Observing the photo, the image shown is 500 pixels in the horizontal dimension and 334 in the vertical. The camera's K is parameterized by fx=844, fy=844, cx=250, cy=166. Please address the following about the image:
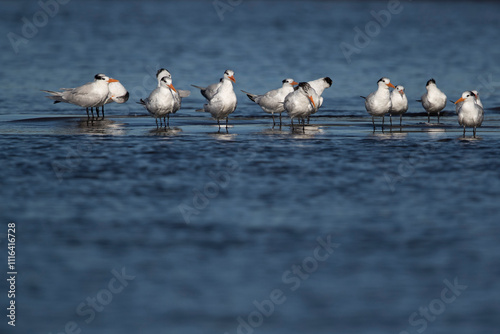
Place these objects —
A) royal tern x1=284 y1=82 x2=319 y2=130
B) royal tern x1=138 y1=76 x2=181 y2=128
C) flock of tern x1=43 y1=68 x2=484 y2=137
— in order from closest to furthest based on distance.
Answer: flock of tern x1=43 y1=68 x2=484 y2=137 < royal tern x1=284 y1=82 x2=319 y2=130 < royal tern x1=138 y1=76 x2=181 y2=128

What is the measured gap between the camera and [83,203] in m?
10.7

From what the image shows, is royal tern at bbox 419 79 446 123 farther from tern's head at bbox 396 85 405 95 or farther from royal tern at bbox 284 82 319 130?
royal tern at bbox 284 82 319 130

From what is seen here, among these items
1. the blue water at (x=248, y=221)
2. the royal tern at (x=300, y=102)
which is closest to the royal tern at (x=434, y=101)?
the blue water at (x=248, y=221)

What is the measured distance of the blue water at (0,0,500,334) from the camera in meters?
7.09

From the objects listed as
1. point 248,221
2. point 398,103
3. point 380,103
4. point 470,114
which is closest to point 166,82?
point 380,103

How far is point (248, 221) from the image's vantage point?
9.79m

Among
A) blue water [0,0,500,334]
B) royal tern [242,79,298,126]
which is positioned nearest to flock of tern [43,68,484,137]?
royal tern [242,79,298,126]

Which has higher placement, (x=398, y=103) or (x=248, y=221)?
(x=398, y=103)

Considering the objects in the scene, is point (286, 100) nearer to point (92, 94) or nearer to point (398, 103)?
point (398, 103)

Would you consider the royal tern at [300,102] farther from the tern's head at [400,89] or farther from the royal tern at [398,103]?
the tern's head at [400,89]

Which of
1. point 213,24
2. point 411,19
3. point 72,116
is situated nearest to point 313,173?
point 72,116

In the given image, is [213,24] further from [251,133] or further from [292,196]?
[292,196]

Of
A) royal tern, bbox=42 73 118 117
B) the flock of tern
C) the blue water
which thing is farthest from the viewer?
royal tern, bbox=42 73 118 117

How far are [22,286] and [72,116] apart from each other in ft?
45.5
